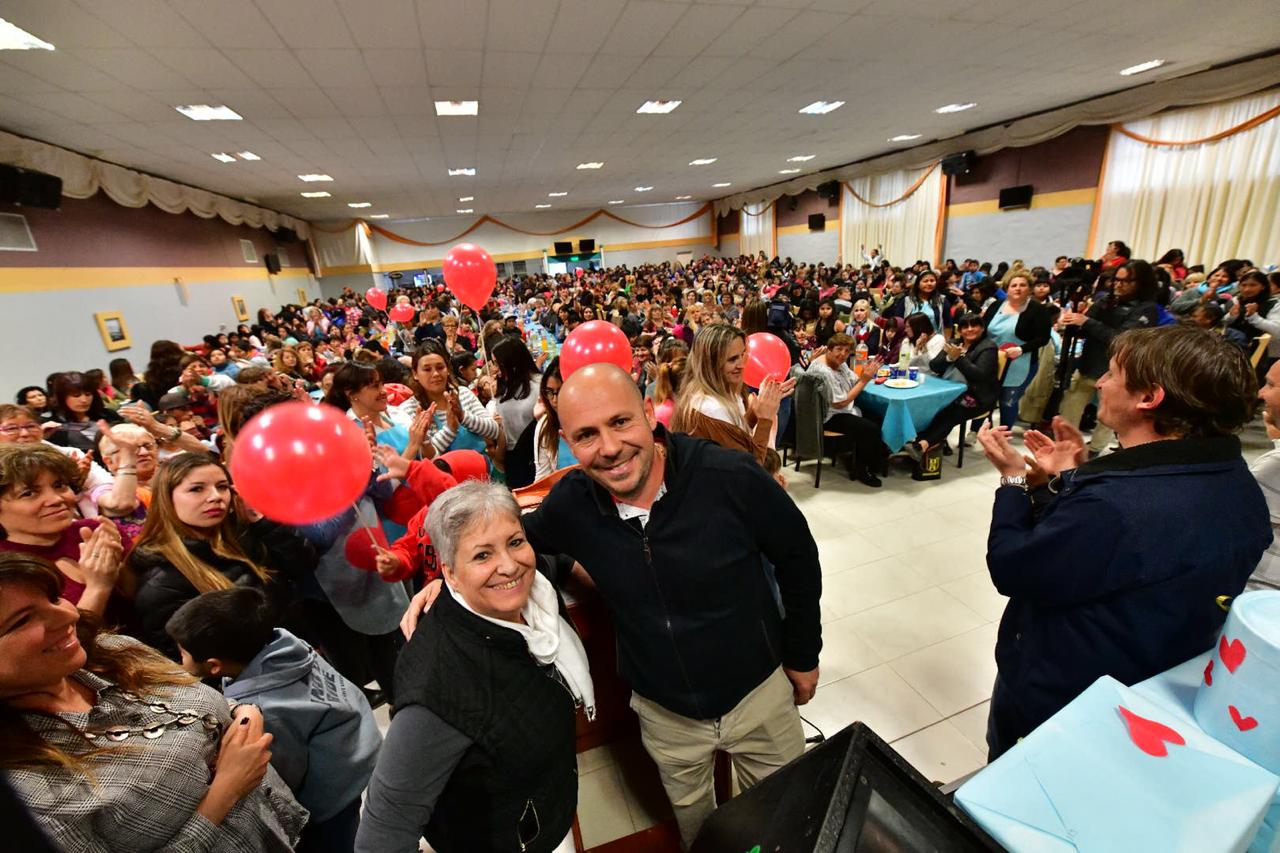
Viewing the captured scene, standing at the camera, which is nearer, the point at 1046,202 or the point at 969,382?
the point at 969,382

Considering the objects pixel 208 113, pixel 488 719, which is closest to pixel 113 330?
pixel 208 113

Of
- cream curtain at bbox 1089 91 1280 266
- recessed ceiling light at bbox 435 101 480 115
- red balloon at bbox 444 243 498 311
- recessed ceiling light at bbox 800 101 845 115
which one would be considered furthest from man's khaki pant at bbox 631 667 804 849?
cream curtain at bbox 1089 91 1280 266

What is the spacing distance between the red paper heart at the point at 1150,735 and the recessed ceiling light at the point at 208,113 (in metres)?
7.69

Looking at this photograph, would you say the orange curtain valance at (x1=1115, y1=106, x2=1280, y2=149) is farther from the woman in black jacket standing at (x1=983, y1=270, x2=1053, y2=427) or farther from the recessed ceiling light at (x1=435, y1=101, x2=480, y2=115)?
the recessed ceiling light at (x1=435, y1=101, x2=480, y2=115)

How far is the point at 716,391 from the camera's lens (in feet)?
7.92

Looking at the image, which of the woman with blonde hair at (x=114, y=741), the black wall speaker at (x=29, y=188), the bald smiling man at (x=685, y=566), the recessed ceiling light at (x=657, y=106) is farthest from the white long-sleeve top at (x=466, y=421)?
the black wall speaker at (x=29, y=188)

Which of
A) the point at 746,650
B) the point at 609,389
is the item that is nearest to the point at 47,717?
the point at 609,389

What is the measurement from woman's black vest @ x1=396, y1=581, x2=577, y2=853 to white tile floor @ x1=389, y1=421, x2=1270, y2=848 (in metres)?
0.95

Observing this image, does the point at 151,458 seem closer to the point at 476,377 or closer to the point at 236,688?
the point at 236,688

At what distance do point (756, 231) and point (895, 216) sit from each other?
7.68m

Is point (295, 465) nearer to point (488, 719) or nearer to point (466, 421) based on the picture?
point (488, 719)

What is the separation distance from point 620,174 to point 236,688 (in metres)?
12.9

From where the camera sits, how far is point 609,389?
3.92 feet

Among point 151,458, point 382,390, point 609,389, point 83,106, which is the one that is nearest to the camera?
point 609,389
